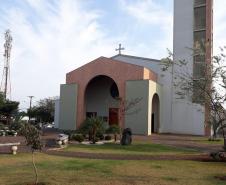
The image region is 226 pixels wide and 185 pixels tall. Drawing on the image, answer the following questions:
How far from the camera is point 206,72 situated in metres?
19.3

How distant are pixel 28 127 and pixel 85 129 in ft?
58.8

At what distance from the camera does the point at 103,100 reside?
162 ft

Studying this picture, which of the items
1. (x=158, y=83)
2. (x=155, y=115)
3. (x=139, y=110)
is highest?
(x=158, y=83)

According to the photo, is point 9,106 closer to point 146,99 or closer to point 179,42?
point 146,99

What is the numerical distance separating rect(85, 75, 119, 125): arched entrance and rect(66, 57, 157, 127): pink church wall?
9.95 feet

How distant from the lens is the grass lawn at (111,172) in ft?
38.1

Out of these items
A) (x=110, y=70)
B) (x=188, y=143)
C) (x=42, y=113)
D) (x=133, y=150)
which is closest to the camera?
(x=133, y=150)

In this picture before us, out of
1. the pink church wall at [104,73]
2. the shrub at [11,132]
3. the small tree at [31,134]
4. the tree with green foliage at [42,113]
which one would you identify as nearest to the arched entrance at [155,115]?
the pink church wall at [104,73]

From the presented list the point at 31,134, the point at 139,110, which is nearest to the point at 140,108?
the point at 139,110

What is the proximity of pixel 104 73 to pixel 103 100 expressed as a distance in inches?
265

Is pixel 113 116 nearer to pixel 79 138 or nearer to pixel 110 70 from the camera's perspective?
pixel 110 70

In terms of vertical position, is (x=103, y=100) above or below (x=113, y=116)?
above

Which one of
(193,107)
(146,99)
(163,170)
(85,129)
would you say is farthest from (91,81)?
(163,170)

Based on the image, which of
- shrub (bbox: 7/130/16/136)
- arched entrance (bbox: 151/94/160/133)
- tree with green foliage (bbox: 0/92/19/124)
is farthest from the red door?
shrub (bbox: 7/130/16/136)
